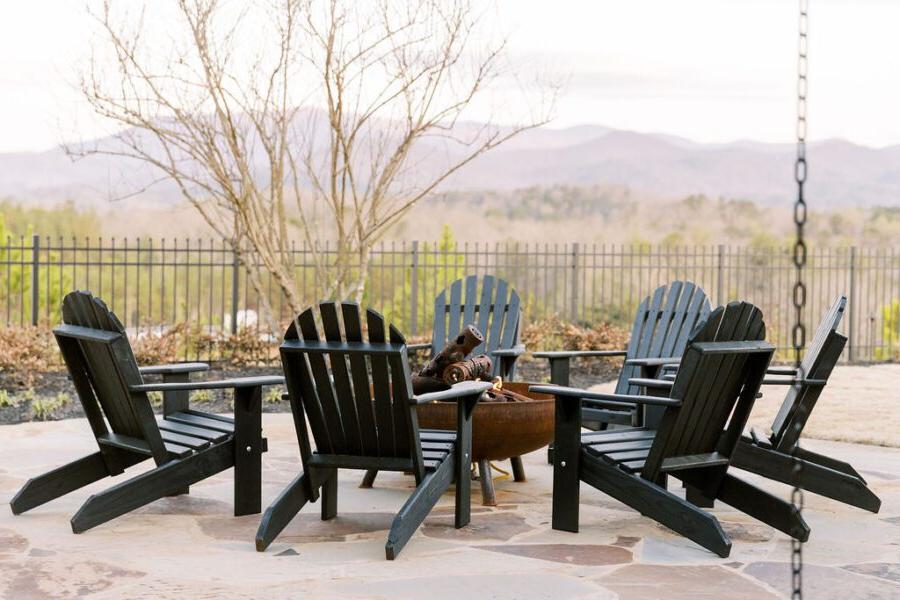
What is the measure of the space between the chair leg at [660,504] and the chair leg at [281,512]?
1175mm

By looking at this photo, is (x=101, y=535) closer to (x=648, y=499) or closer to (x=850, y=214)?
(x=648, y=499)

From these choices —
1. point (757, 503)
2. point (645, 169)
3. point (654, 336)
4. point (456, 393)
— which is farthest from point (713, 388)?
point (645, 169)

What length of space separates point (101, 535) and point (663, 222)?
4835 centimetres

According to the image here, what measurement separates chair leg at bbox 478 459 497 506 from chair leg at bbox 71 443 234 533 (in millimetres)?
1272

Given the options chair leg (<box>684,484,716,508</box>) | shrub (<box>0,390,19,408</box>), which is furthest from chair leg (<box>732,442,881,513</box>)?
shrub (<box>0,390,19,408</box>)

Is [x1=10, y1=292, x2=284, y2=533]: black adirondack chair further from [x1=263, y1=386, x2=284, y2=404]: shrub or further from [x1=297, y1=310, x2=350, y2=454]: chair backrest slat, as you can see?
[x1=263, y1=386, x2=284, y2=404]: shrub

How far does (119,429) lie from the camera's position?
4855mm

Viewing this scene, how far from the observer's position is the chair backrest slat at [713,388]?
4.17 meters

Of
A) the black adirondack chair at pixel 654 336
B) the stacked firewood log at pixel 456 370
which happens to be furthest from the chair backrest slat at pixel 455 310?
the stacked firewood log at pixel 456 370

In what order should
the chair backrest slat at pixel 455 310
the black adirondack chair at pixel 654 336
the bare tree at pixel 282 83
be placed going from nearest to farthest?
1. the black adirondack chair at pixel 654 336
2. the chair backrest slat at pixel 455 310
3. the bare tree at pixel 282 83

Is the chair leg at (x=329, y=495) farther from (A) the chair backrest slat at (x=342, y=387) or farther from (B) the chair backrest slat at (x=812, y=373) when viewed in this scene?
(B) the chair backrest slat at (x=812, y=373)

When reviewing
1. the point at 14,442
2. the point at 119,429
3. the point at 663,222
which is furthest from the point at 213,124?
the point at 663,222

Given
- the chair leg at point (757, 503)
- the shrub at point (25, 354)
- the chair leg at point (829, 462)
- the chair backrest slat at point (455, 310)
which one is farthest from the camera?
the shrub at point (25, 354)

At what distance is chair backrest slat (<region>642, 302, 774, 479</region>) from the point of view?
4.17 m
